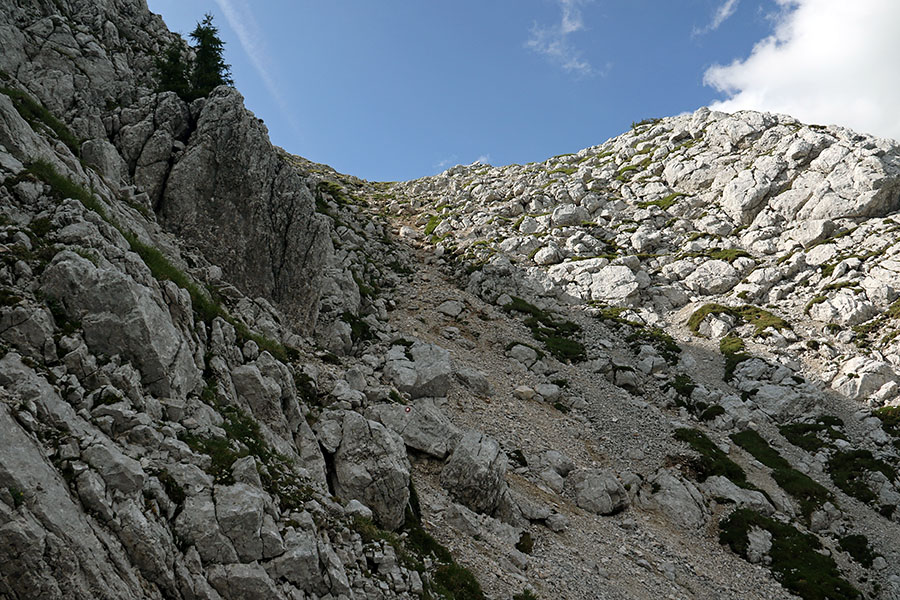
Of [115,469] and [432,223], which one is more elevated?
[432,223]

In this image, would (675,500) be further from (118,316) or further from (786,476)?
(118,316)

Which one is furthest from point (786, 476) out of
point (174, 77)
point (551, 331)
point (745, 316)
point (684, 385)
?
point (174, 77)

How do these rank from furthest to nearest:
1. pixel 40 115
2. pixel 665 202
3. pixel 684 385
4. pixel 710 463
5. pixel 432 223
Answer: pixel 432 223 < pixel 665 202 < pixel 684 385 < pixel 710 463 < pixel 40 115

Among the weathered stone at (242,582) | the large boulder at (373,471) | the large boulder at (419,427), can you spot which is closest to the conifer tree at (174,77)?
the large boulder at (419,427)

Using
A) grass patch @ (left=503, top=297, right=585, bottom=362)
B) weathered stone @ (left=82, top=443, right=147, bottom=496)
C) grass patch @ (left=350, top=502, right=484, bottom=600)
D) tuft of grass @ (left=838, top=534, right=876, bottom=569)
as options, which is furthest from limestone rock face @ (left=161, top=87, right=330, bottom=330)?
tuft of grass @ (left=838, top=534, right=876, bottom=569)

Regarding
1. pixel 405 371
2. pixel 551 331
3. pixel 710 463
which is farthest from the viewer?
pixel 551 331

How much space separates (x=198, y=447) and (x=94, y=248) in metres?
7.58

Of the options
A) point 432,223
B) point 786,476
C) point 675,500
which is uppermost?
point 432,223

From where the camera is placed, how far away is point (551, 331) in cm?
5822

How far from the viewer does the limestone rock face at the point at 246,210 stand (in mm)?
33844

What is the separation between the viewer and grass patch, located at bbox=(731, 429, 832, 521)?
1432 inches

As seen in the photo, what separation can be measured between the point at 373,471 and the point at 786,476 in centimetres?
3555

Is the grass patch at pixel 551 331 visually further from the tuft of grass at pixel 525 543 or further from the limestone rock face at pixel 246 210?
the tuft of grass at pixel 525 543

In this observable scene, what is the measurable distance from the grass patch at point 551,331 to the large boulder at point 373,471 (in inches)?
1335
